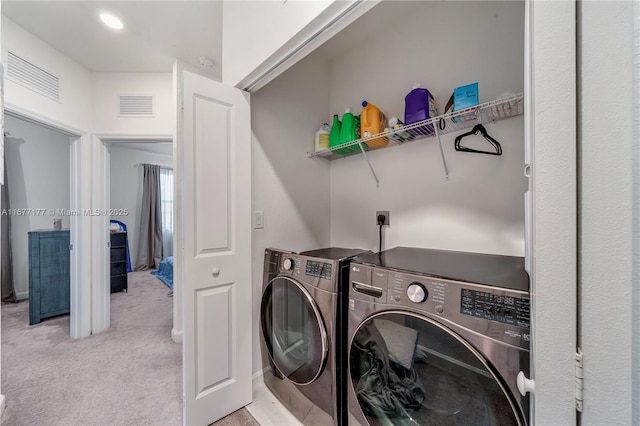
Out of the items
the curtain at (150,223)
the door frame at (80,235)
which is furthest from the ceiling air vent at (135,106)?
the curtain at (150,223)

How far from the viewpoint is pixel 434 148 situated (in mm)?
1573

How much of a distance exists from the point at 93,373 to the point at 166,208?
4.38 meters

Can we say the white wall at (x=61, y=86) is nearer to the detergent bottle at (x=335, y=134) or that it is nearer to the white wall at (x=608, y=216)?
the detergent bottle at (x=335, y=134)

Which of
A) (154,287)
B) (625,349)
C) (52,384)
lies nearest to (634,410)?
(625,349)

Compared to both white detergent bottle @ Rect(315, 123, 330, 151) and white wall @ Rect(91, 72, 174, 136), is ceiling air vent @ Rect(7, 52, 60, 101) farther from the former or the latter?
white detergent bottle @ Rect(315, 123, 330, 151)

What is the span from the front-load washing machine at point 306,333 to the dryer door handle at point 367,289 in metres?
0.11

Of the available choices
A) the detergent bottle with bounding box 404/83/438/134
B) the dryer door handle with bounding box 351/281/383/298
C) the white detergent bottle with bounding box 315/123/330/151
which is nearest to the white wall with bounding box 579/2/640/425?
the dryer door handle with bounding box 351/281/383/298

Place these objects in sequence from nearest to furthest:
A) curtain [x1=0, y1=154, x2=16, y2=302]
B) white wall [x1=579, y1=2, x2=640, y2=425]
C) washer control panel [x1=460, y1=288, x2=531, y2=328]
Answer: white wall [x1=579, y1=2, x2=640, y2=425]
washer control panel [x1=460, y1=288, x2=531, y2=328]
curtain [x1=0, y1=154, x2=16, y2=302]

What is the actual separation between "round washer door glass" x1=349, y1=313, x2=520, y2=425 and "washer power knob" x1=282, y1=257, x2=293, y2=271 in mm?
526

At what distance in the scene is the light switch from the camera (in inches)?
65.6

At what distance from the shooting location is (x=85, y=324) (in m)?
2.41

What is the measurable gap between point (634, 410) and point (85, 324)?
11.6ft

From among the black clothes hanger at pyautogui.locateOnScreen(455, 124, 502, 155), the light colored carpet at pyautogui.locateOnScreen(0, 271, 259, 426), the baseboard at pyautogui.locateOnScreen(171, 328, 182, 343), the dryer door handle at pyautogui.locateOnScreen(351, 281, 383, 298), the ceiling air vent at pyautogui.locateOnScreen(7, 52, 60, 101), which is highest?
the ceiling air vent at pyautogui.locateOnScreen(7, 52, 60, 101)

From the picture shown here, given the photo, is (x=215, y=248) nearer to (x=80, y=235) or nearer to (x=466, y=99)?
(x=466, y=99)
